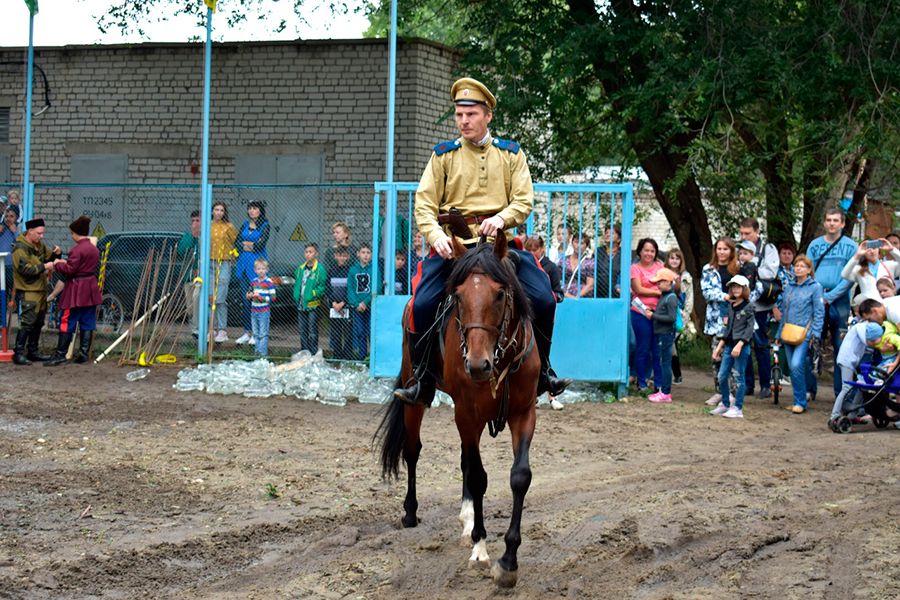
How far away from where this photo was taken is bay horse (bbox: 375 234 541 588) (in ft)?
20.8

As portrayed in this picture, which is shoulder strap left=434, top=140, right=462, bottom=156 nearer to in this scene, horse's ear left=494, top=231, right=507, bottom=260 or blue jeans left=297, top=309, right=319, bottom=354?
horse's ear left=494, top=231, right=507, bottom=260

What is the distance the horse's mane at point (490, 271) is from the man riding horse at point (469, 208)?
403mm

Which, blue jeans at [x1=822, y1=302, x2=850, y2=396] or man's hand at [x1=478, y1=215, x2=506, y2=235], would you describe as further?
blue jeans at [x1=822, y1=302, x2=850, y2=396]

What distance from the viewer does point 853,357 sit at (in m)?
12.1

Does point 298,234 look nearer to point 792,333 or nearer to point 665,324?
point 665,324

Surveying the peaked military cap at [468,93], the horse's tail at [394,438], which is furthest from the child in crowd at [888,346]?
the peaked military cap at [468,93]

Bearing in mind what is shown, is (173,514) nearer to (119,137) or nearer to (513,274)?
(513,274)

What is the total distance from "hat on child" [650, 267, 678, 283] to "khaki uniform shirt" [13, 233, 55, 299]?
26.6 ft

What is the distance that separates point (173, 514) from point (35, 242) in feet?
29.6

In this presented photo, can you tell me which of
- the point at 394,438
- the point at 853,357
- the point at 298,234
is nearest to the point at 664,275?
the point at 853,357

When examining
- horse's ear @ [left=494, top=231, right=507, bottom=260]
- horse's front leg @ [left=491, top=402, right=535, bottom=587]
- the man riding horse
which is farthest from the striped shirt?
horse's ear @ [left=494, top=231, right=507, bottom=260]

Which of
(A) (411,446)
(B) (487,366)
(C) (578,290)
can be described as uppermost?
(C) (578,290)

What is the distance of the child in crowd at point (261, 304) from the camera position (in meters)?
15.7

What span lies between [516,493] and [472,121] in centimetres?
237
